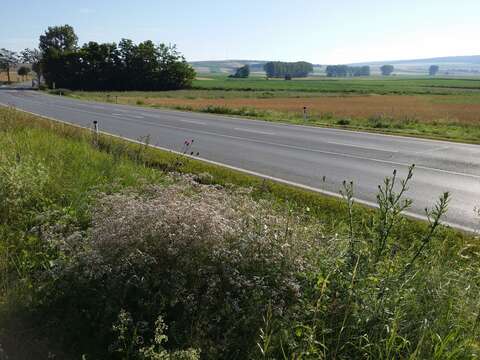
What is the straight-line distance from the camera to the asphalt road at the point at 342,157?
26.9ft

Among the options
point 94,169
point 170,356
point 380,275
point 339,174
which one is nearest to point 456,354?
point 380,275

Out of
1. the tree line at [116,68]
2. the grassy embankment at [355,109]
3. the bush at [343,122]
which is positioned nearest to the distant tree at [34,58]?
the tree line at [116,68]

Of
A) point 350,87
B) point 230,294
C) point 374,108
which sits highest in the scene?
point 350,87

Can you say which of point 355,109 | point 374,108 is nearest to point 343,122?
Answer: point 355,109

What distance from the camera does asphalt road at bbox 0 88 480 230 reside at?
820 cm

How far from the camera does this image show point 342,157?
1166 centimetres

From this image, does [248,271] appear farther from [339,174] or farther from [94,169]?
[339,174]

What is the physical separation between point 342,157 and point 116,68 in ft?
266

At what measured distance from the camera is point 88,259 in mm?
3250

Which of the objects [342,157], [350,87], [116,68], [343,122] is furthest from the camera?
[350,87]

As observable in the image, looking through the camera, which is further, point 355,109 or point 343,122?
point 355,109

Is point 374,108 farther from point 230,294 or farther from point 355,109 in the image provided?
point 230,294

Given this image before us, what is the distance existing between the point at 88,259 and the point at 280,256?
4.63 ft

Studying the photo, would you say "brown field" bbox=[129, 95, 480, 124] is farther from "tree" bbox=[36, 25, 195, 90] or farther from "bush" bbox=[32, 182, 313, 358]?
"tree" bbox=[36, 25, 195, 90]
